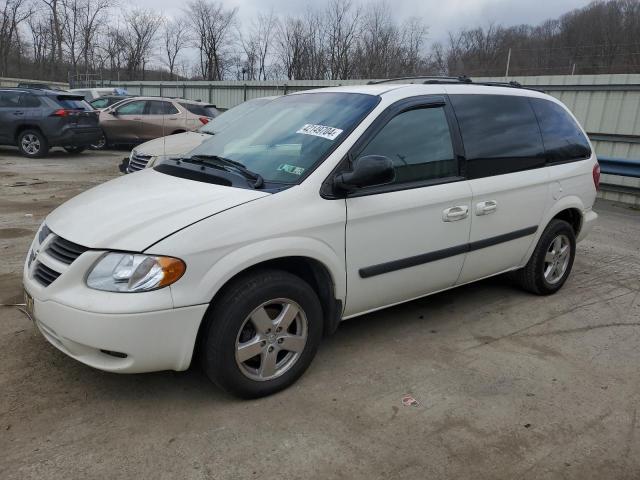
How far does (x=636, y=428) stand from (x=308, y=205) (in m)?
2.15

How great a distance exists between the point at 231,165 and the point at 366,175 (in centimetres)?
90

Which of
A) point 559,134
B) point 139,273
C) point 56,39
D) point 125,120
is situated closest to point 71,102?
point 125,120

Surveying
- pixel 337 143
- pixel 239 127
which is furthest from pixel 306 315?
pixel 239 127

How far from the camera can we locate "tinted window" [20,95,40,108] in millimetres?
12711

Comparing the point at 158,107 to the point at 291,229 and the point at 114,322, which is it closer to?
the point at 291,229

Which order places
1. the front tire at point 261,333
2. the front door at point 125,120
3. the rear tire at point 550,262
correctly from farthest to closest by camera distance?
1. the front door at point 125,120
2. the rear tire at point 550,262
3. the front tire at point 261,333

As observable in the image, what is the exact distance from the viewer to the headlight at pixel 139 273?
8.35 feet

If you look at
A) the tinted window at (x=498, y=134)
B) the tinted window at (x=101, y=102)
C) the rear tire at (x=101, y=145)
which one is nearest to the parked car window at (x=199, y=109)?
the rear tire at (x=101, y=145)

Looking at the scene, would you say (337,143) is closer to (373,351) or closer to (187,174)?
(187,174)

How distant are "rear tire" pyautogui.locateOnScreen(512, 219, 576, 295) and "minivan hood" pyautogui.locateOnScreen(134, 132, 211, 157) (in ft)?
16.3

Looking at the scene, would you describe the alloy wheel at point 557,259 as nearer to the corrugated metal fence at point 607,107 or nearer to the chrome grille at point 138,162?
the chrome grille at point 138,162

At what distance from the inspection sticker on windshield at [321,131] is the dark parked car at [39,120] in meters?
11.3

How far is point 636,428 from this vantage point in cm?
288

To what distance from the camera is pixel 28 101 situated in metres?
12.7
